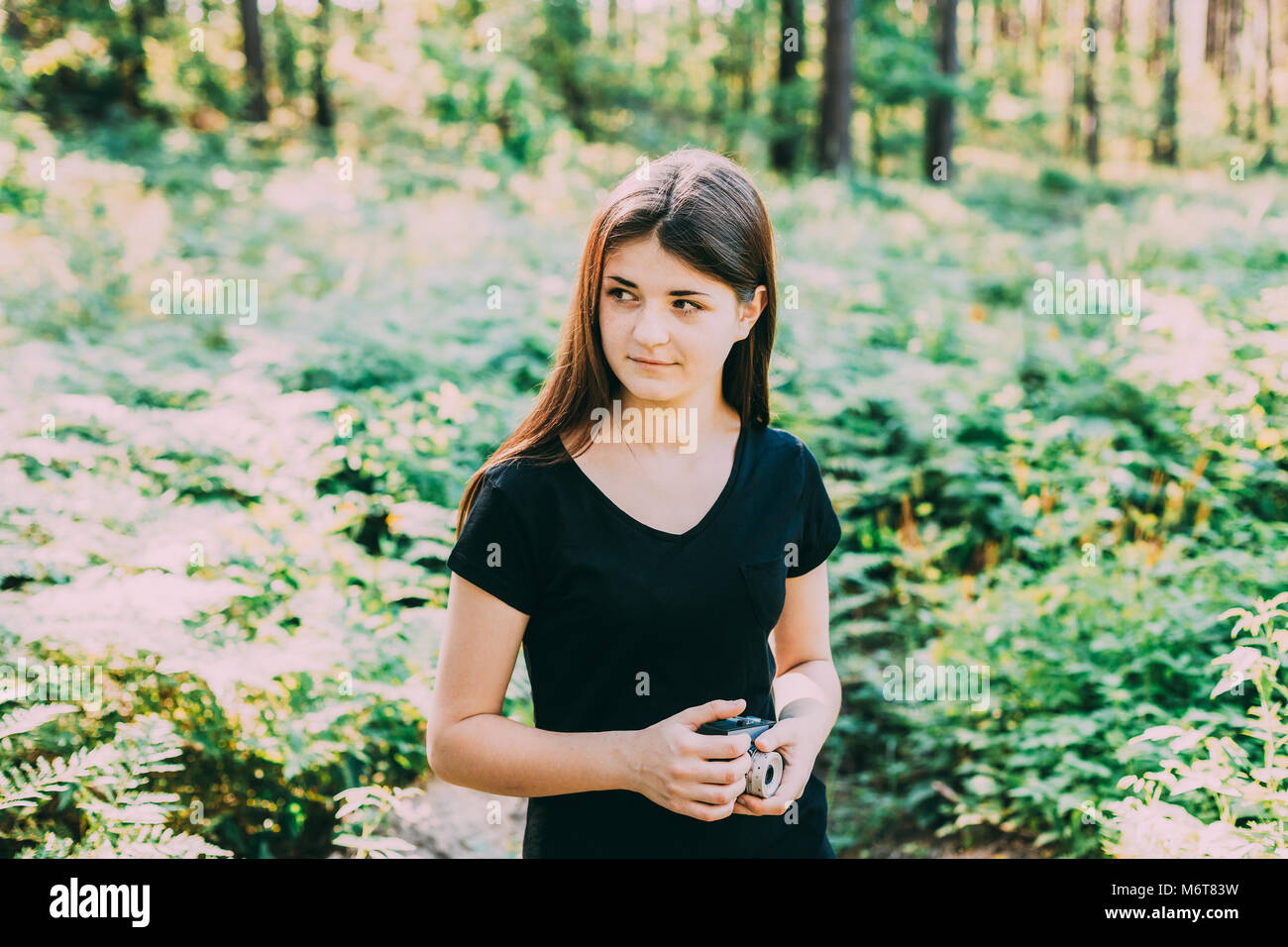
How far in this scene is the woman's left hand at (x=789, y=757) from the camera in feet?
5.44

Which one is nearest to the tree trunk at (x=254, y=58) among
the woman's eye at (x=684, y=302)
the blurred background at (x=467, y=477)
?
the blurred background at (x=467, y=477)

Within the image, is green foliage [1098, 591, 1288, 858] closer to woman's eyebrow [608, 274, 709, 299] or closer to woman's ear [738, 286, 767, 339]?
woman's ear [738, 286, 767, 339]

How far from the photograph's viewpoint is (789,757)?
1747 millimetres

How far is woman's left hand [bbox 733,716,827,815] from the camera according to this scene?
1.66m

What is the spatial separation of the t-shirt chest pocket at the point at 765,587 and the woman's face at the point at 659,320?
38 cm

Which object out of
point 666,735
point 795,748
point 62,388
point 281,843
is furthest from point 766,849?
point 62,388

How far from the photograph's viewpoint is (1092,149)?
1007 inches

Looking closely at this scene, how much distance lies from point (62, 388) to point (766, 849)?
5098 mm

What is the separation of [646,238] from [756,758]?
1.00m

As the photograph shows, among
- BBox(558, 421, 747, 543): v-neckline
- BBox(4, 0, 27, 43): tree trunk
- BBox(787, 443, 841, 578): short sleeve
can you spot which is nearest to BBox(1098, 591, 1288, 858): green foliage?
BBox(787, 443, 841, 578): short sleeve

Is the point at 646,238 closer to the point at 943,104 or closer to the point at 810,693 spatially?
the point at 810,693

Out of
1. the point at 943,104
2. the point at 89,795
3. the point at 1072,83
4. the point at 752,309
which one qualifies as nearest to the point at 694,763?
the point at 752,309

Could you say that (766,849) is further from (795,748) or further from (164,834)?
(164,834)

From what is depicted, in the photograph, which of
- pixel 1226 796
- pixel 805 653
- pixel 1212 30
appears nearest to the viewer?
pixel 805 653
